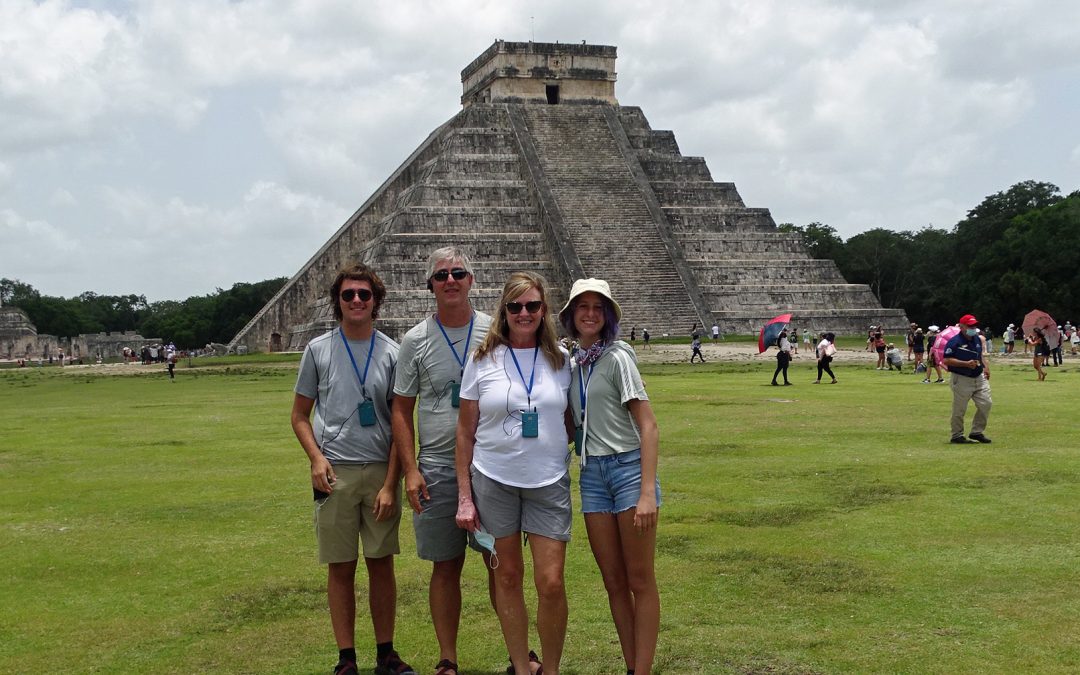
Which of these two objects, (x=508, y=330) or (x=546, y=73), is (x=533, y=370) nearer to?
(x=508, y=330)

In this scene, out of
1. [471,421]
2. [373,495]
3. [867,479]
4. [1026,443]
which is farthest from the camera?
[1026,443]

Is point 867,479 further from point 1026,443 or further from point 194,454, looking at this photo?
point 194,454

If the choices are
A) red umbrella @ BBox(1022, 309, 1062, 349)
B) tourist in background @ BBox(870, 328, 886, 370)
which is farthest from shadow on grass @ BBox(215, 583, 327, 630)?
red umbrella @ BBox(1022, 309, 1062, 349)

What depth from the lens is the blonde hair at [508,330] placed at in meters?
4.79

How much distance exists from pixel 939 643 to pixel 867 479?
4138 mm

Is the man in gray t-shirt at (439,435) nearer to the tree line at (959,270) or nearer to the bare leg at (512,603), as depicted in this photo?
the bare leg at (512,603)

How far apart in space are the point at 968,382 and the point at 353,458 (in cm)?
814

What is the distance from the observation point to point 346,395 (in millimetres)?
5180

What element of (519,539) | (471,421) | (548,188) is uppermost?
(548,188)

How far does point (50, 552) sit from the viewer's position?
283 inches

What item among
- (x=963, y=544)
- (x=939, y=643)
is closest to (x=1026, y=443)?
(x=963, y=544)

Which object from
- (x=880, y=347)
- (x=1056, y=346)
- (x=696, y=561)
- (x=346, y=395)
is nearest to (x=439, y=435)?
(x=346, y=395)

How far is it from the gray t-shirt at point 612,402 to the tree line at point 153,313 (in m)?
80.5

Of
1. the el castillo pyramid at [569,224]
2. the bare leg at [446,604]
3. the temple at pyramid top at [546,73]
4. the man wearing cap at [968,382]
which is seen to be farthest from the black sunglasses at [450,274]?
the temple at pyramid top at [546,73]
